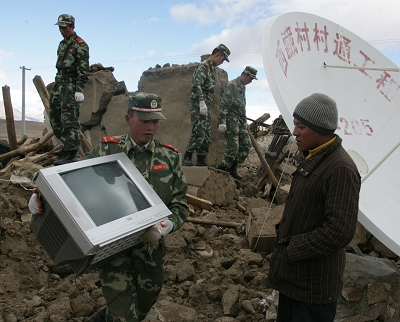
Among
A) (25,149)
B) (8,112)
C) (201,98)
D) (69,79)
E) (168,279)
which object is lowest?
(168,279)

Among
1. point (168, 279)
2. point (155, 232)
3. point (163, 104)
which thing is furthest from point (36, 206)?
point (163, 104)

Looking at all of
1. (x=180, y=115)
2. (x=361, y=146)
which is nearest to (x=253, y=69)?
(x=180, y=115)

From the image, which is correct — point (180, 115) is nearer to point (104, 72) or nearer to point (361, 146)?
point (104, 72)

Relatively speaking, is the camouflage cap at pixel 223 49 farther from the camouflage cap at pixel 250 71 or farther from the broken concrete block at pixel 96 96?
the broken concrete block at pixel 96 96

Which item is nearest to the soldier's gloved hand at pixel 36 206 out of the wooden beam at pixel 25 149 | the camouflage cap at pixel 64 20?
the camouflage cap at pixel 64 20

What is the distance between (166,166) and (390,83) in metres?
3.55

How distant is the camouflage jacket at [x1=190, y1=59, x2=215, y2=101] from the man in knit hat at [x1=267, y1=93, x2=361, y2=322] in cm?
527

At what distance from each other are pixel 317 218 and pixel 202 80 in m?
5.67

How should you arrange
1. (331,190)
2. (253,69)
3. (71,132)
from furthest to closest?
1. (253,69)
2. (71,132)
3. (331,190)

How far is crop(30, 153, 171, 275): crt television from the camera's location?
203cm

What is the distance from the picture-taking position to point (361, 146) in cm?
414

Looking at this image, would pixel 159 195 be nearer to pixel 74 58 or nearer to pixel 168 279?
pixel 168 279

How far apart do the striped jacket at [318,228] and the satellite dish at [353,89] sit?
26.5 inches

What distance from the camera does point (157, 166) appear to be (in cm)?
291
